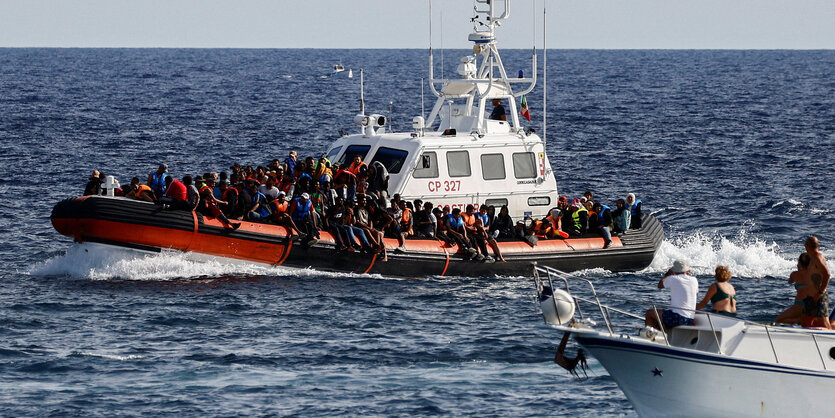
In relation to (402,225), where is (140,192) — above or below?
above

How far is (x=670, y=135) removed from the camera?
56.2m

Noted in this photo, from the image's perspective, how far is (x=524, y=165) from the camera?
25172 millimetres

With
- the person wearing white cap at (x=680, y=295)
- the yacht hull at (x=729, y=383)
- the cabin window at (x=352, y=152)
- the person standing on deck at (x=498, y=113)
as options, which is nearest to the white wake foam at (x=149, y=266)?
the cabin window at (x=352, y=152)

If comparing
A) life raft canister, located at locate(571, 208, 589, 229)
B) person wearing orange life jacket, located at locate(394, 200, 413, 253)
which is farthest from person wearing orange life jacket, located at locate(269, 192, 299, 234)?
life raft canister, located at locate(571, 208, 589, 229)

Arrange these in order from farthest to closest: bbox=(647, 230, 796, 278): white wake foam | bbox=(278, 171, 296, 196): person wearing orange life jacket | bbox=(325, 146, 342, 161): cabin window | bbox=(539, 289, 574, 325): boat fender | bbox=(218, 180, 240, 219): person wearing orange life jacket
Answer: bbox=(325, 146, 342, 161): cabin window, bbox=(647, 230, 796, 278): white wake foam, bbox=(278, 171, 296, 196): person wearing orange life jacket, bbox=(218, 180, 240, 219): person wearing orange life jacket, bbox=(539, 289, 574, 325): boat fender

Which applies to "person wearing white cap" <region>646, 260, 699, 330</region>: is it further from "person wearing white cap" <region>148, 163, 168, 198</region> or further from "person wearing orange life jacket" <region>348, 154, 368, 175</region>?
"person wearing white cap" <region>148, 163, 168, 198</region>

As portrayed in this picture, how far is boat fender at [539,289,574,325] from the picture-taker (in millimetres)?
13938

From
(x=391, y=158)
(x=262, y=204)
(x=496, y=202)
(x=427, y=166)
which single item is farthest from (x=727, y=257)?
(x=262, y=204)

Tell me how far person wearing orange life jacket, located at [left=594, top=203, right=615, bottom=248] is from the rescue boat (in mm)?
129

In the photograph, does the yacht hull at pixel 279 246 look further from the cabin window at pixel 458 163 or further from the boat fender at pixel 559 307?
the boat fender at pixel 559 307

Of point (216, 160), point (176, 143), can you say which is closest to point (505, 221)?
point (216, 160)

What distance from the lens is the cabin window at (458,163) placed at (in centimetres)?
2444

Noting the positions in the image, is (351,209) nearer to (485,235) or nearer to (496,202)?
(485,235)

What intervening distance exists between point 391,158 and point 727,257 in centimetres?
775
